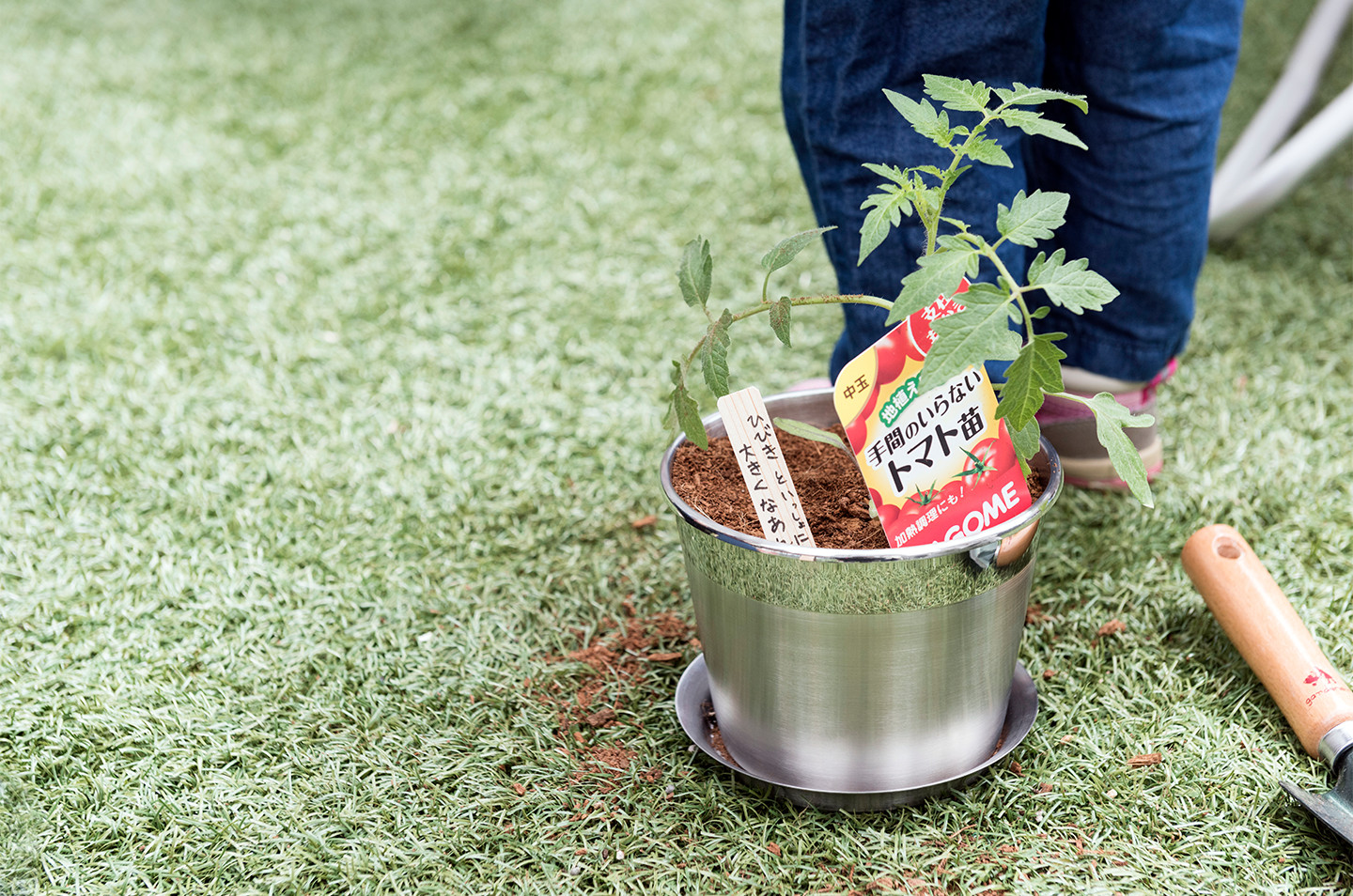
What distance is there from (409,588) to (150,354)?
0.77m

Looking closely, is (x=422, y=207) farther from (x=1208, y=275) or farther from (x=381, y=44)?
(x=1208, y=275)

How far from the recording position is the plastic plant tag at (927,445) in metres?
0.89

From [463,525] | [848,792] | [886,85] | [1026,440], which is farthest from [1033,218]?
[463,525]

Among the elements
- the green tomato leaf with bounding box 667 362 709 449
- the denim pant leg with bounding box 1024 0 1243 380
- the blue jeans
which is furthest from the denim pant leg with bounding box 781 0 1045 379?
the green tomato leaf with bounding box 667 362 709 449

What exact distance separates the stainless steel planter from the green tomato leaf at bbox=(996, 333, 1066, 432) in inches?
4.0

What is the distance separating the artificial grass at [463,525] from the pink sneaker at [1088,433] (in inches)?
1.6

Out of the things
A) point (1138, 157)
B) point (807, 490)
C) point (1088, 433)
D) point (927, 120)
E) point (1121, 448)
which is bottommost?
point (1088, 433)

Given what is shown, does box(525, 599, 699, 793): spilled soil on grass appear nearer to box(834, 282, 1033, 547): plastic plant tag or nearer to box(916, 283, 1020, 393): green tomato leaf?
box(834, 282, 1033, 547): plastic plant tag

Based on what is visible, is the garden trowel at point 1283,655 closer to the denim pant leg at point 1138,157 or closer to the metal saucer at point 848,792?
the metal saucer at point 848,792

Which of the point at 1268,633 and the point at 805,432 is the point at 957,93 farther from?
the point at 1268,633

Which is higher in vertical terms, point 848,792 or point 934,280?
point 934,280

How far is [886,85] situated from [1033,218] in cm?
37

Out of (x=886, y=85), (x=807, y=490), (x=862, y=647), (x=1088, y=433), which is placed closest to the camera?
(x=862, y=647)

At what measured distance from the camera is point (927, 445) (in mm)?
900
